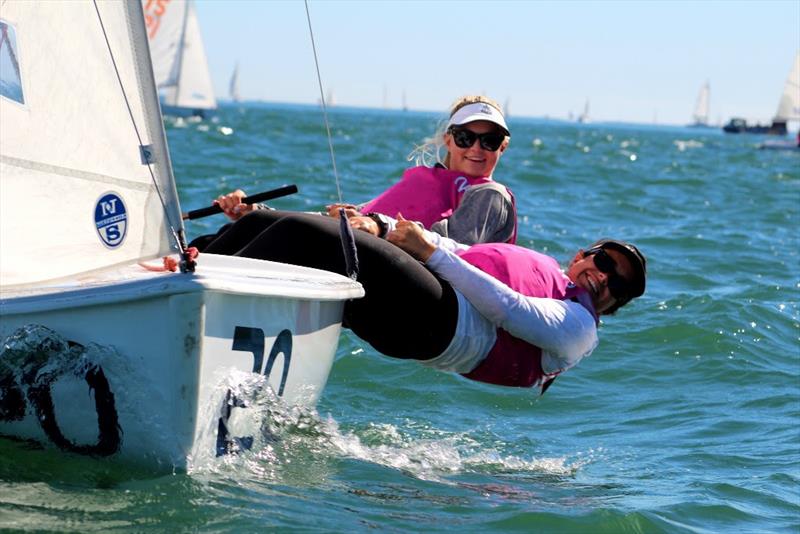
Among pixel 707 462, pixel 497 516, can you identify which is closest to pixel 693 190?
pixel 707 462

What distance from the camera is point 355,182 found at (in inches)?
627

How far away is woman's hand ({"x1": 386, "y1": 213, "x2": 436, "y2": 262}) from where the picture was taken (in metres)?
3.89

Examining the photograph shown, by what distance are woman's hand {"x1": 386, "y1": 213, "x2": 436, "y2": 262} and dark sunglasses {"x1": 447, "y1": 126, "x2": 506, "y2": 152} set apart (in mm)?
808

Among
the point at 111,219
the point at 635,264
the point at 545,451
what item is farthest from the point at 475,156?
the point at 111,219

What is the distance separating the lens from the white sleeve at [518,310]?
3822 millimetres

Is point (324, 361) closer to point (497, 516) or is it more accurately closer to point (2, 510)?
point (497, 516)

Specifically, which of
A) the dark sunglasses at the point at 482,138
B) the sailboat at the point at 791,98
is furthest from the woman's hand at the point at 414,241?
the sailboat at the point at 791,98

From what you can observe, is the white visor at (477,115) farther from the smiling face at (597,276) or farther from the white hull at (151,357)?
the white hull at (151,357)

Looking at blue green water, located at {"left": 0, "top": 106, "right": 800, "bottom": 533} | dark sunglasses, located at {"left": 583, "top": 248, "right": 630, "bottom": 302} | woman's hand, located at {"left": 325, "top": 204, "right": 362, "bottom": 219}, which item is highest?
woman's hand, located at {"left": 325, "top": 204, "right": 362, "bottom": 219}

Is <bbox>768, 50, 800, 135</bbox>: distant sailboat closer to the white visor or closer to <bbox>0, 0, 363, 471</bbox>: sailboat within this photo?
the white visor

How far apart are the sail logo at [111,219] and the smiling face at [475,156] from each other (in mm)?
1420

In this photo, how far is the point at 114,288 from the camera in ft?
10.5

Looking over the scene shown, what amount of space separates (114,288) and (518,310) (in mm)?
1237

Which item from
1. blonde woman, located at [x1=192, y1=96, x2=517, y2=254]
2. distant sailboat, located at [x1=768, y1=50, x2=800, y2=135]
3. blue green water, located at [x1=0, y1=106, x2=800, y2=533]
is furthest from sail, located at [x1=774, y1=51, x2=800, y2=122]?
blonde woman, located at [x1=192, y1=96, x2=517, y2=254]
